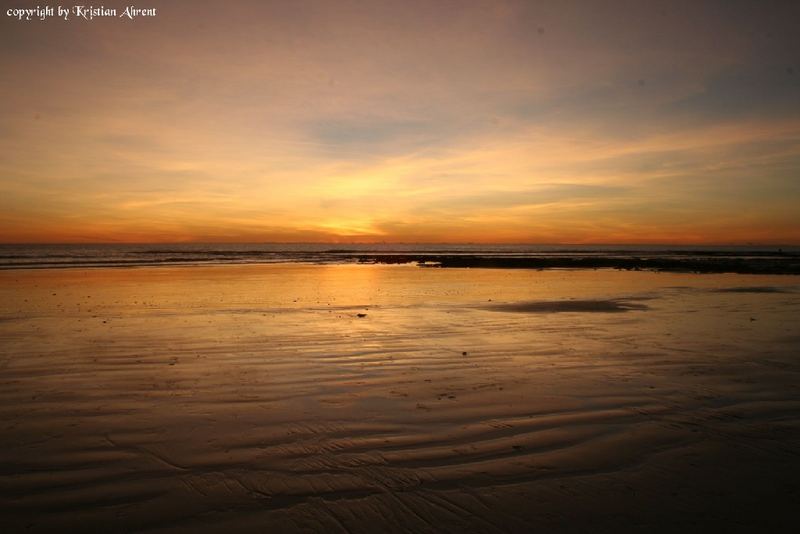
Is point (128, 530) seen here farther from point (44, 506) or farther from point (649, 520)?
point (649, 520)

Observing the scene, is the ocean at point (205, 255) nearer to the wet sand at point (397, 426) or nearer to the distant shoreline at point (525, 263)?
the distant shoreline at point (525, 263)

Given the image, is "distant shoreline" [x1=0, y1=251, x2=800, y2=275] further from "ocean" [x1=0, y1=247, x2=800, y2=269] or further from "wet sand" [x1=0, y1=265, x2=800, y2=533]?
"wet sand" [x1=0, y1=265, x2=800, y2=533]

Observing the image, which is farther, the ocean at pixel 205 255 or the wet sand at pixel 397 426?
the ocean at pixel 205 255

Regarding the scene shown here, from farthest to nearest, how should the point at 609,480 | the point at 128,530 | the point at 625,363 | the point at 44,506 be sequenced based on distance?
1. the point at 625,363
2. the point at 609,480
3. the point at 44,506
4. the point at 128,530

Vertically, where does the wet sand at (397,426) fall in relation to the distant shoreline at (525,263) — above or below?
below

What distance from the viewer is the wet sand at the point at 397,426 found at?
4918 mm

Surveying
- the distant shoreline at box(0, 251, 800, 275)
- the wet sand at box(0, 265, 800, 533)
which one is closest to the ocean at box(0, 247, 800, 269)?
the distant shoreline at box(0, 251, 800, 275)

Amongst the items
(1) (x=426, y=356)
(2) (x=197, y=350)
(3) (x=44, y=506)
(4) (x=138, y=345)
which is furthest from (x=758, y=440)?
(4) (x=138, y=345)

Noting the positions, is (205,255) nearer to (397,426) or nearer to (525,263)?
(525,263)

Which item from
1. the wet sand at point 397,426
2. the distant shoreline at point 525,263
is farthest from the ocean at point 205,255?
the wet sand at point 397,426

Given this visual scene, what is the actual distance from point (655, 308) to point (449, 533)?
17.9m

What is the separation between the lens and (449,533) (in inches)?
179

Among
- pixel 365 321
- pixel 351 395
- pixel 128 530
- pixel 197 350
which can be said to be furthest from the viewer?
pixel 365 321

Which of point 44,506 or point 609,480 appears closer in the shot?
point 44,506
